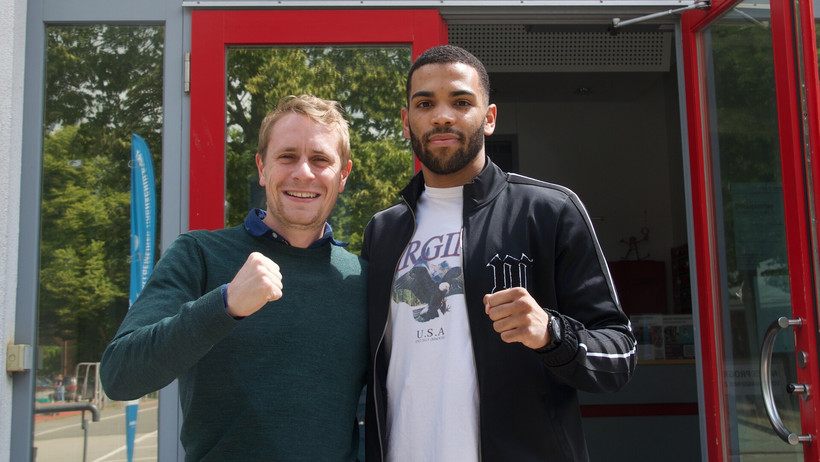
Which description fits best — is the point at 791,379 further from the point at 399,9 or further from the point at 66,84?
the point at 66,84

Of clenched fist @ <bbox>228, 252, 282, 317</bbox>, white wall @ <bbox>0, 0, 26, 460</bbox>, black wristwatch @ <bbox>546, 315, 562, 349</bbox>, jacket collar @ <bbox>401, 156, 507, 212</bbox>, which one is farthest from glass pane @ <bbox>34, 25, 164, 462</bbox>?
black wristwatch @ <bbox>546, 315, 562, 349</bbox>

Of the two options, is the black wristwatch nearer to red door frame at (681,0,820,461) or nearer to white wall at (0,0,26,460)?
red door frame at (681,0,820,461)

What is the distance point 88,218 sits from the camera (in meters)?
3.08

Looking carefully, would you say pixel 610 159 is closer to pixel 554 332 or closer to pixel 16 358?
pixel 16 358

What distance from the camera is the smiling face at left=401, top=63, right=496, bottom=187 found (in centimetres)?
203

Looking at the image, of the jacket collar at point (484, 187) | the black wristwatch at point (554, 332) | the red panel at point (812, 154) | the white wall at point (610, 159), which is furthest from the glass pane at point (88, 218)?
the white wall at point (610, 159)

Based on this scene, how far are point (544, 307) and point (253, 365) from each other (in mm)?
741

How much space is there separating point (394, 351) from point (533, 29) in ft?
12.0

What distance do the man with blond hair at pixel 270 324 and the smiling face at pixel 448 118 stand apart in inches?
8.8

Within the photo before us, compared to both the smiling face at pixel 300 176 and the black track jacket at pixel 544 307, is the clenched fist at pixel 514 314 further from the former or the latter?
the smiling face at pixel 300 176

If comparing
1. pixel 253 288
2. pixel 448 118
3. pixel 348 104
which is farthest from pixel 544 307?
pixel 348 104

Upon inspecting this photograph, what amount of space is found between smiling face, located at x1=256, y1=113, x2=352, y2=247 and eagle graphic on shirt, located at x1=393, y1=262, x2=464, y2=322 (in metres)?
0.28

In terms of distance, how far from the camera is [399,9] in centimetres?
313

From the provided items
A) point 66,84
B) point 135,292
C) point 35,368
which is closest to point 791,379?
point 135,292
